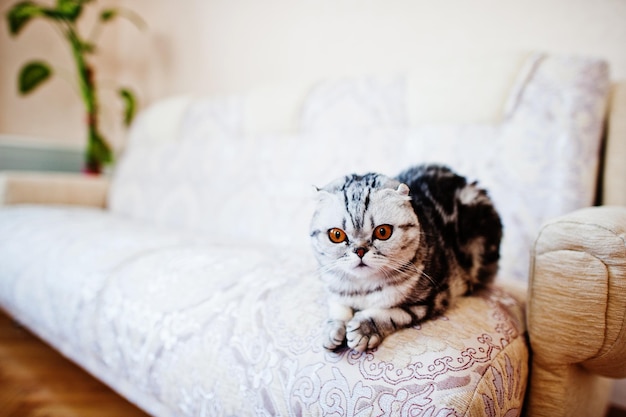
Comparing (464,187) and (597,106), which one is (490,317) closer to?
(464,187)

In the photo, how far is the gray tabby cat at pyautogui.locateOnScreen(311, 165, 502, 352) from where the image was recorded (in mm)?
542

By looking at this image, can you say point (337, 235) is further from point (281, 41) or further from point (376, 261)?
point (281, 41)

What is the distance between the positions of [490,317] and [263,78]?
1.77 metres

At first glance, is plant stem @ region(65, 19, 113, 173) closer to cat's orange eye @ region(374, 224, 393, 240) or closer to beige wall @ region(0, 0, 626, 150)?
beige wall @ region(0, 0, 626, 150)

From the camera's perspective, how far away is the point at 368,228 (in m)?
0.54

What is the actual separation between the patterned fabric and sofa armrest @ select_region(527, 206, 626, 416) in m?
0.05

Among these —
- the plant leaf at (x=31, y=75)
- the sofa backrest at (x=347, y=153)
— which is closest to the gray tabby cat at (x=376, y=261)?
the sofa backrest at (x=347, y=153)

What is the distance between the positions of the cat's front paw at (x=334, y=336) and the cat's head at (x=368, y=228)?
80 mm

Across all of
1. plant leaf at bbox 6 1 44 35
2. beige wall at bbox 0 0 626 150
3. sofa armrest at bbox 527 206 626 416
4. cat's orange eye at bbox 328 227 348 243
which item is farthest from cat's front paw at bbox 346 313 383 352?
plant leaf at bbox 6 1 44 35

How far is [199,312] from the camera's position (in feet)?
2.40

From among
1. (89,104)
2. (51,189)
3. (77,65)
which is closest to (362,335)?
(51,189)

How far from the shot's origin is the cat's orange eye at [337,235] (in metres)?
0.56

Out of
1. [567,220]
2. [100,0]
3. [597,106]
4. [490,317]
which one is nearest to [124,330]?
[490,317]

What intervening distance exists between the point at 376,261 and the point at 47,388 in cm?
119
